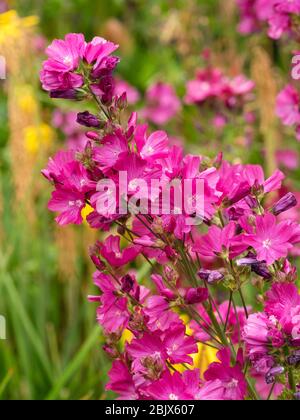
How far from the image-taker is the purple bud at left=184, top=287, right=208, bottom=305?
3.10 ft

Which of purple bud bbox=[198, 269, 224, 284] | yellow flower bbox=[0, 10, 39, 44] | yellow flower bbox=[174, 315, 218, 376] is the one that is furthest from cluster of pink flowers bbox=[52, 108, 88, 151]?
purple bud bbox=[198, 269, 224, 284]

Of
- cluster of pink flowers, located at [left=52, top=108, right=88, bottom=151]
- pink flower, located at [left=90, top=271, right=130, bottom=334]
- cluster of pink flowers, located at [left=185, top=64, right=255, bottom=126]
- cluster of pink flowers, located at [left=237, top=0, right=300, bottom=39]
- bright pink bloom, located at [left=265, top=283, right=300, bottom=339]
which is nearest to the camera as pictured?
bright pink bloom, located at [left=265, top=283, right=300, bottom=339]

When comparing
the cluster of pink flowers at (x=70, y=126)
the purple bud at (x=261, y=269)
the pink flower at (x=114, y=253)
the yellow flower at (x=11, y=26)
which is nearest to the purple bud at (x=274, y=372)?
the purple bud at (x=261, y=269)

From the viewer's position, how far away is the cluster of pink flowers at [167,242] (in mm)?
917

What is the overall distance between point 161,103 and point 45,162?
74 cm

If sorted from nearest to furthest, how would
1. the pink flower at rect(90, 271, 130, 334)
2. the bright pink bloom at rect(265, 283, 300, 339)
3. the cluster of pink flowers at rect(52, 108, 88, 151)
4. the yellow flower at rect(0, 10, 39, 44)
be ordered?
the bright pink bloom at rect(265, 283, 300, 339) < the pink flower at rect(90, 271, 130, 334) < the yellow flower at rect(0, 10, 39, 44) < the cluster of pink flowers at rect(52, 108, 88, 151)

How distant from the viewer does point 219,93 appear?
2.20 meters

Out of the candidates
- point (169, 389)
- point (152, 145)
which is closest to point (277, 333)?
point (169, 389)

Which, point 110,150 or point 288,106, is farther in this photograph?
point 288,106

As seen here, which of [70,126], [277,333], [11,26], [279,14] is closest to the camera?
[277,333]

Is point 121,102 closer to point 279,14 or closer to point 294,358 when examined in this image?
point 294,358

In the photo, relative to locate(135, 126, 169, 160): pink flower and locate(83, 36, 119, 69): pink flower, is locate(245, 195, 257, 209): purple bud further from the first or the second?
locate(83, 36, 119, 69): pink flower

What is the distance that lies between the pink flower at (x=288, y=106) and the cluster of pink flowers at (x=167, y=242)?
1.57ft

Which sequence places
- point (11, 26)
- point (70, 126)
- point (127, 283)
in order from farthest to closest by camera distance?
point (70, 126) → point (11, 26) → point (127, 283)
